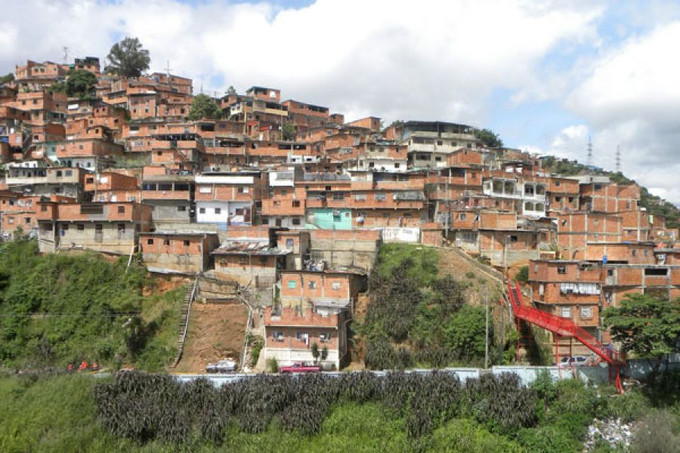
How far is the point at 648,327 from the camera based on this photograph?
22.5 meters

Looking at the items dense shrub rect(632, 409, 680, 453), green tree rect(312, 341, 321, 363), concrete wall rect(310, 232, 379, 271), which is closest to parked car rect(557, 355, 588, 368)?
dense shrub rect(632, 409, 680, 453)

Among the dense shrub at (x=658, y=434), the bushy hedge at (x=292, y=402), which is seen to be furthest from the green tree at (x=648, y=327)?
the bushy hedge at (x=292, y=402)

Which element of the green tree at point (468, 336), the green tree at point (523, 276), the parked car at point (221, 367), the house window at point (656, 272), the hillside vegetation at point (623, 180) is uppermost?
the hillside vegetation at point (623, 180)

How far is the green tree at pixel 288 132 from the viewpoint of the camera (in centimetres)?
5835

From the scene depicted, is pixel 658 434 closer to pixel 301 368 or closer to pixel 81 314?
pixel 301 368

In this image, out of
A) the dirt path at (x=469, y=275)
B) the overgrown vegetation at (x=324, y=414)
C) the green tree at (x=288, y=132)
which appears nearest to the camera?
the overgrown vegetation at (x=324, y=414)

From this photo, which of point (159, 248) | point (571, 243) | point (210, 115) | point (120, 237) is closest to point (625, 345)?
point (571, 243)

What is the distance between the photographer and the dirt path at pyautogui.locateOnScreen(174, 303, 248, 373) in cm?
2777

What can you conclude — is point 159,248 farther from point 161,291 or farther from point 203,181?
point 203,181

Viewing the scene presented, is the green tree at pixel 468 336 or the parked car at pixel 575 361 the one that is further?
the green tree at pixel 468 336

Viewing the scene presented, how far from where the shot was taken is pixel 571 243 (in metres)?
35.4

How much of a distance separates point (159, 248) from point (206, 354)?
8885 mm

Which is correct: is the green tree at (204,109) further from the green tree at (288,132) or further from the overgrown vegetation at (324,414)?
the overgrown vegetation at (324,414)

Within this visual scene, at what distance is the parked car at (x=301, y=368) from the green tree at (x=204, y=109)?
130 feet
